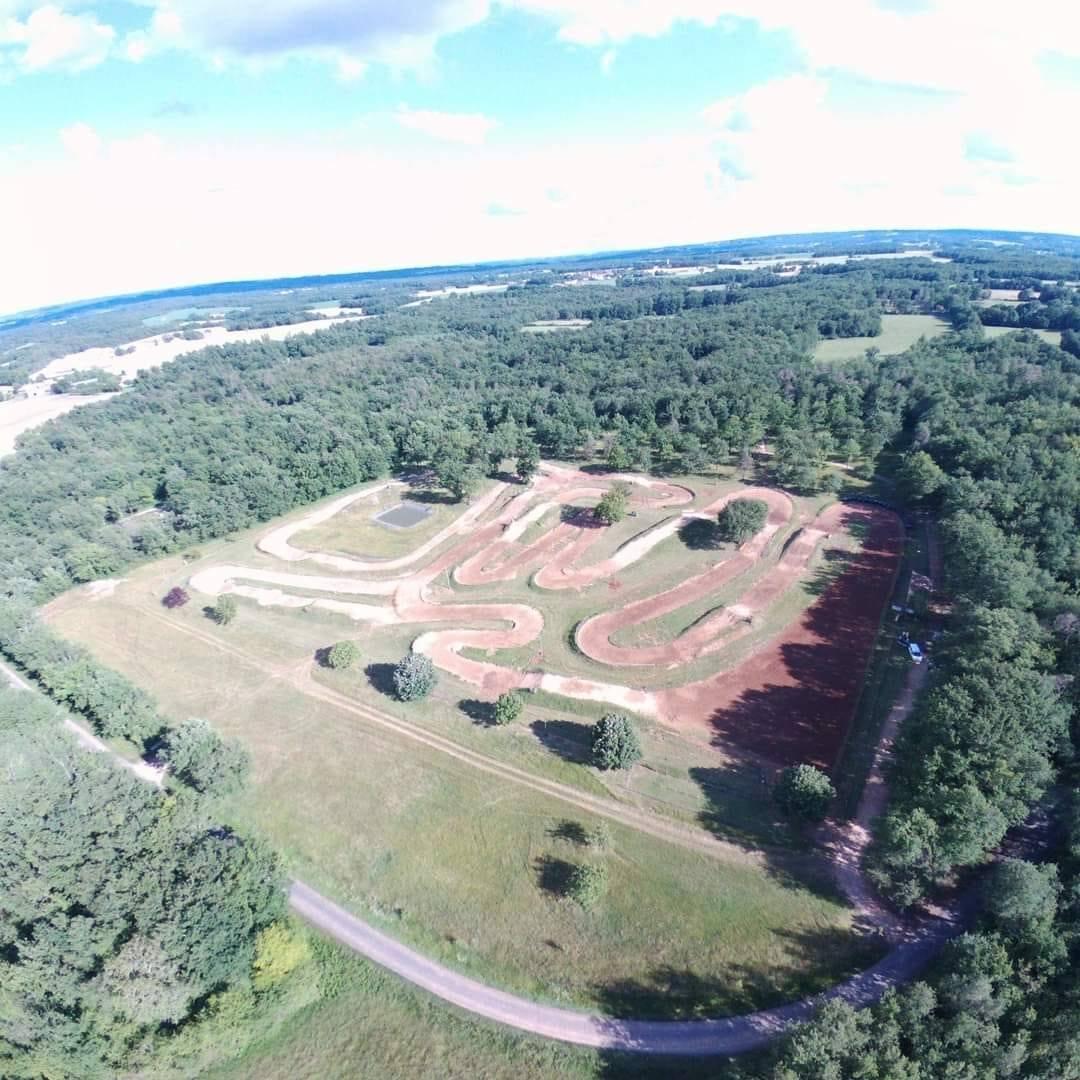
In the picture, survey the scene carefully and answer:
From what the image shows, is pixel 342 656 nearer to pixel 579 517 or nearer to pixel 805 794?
pixel 579 517

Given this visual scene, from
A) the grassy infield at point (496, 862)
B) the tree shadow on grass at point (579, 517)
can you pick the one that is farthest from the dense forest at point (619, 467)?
the tree shadow on grass at point (579, 517)

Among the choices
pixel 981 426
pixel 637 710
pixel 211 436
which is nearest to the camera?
pixel 637 710

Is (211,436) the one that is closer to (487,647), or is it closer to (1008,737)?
(487,647)

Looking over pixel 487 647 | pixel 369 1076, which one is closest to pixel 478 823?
pixel 369 1076

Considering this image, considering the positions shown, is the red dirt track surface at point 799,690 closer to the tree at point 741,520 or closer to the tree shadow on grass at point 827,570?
the tree shadow on grass at point 827,570

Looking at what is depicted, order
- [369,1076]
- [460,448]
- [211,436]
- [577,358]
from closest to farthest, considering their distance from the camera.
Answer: [369,1076], [460,448], [211,436], [577,358]

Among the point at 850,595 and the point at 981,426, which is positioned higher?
the point at 981,426

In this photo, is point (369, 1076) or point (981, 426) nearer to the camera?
point (369, 1076)
